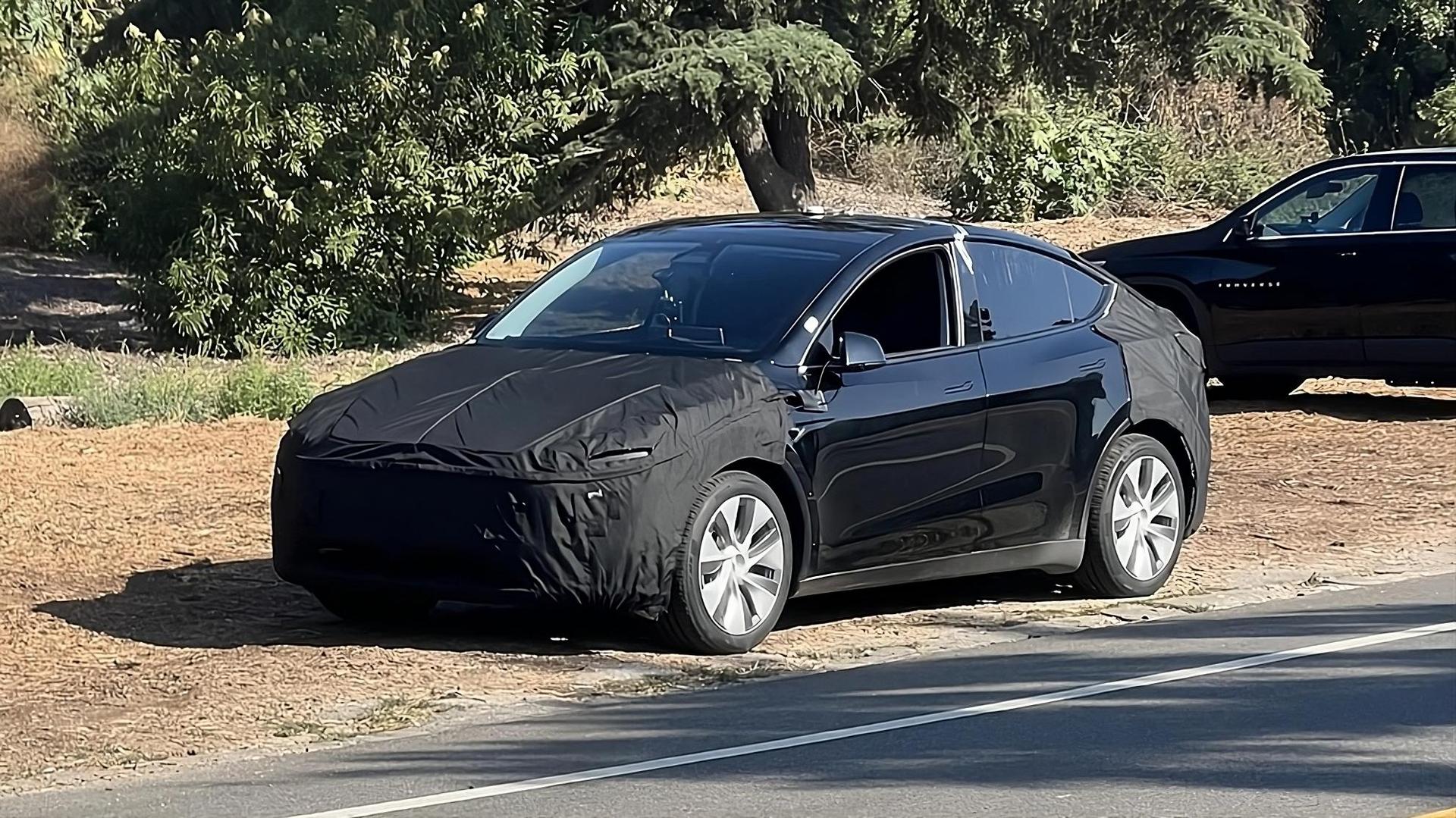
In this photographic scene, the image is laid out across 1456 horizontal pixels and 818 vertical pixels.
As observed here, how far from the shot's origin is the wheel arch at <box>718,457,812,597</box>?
29.0ft

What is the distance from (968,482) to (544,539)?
6.90 feet

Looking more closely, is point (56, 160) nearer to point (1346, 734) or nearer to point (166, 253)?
point (166, 253)

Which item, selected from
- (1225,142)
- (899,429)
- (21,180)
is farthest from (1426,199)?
(1225,142)

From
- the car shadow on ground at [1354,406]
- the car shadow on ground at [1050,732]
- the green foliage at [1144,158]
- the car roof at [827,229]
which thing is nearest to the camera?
the car shadow on ground at [1050,732]

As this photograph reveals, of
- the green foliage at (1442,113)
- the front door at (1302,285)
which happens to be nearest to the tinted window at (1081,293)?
the front door at (1302,285)

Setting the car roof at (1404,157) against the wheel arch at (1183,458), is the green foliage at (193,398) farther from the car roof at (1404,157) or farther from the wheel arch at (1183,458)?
the car roof at (1404,157)

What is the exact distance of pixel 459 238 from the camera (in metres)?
22.3

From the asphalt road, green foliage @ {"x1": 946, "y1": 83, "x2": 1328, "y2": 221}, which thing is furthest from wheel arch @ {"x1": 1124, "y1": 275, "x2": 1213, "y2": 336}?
green foliage @ {"x1": 946, "y1": 83, "x2": 1328, "y2": 221}

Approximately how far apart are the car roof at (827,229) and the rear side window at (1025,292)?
8 cm

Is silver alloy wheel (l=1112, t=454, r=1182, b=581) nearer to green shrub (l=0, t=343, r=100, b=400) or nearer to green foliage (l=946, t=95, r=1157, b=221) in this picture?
green shrub (l=0, t=343, r=100, b=400)

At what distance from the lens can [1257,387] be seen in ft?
56.6

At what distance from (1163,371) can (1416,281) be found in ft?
19.8

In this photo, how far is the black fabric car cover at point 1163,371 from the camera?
10258mm

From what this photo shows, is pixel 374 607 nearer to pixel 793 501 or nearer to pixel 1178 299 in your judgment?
pixel 793 501
